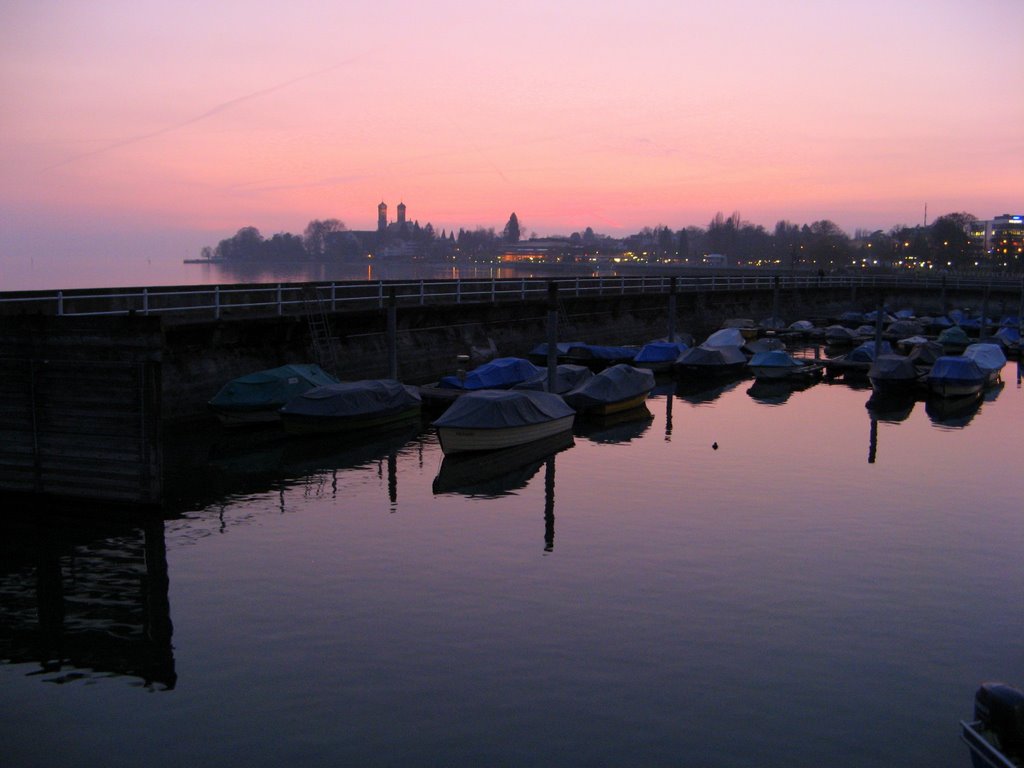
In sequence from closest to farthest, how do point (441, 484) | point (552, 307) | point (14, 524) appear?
point (14, 524)
point (441, 484)
point (552, 307)

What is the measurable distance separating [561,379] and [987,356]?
28143 mm

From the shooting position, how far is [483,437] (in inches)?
1222

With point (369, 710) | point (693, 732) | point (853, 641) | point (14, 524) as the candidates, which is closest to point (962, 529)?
point (853, 641)

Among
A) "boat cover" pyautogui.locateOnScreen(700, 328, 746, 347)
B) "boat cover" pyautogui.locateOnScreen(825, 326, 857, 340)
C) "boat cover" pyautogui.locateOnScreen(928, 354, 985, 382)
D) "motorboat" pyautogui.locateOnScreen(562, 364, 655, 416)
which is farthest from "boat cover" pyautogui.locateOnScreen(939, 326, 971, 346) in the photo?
"motorboat" pyautogui.locateOnScreen(562, 364, 655, 416)

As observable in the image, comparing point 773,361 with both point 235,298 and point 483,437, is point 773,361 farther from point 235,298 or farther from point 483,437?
point 235,298

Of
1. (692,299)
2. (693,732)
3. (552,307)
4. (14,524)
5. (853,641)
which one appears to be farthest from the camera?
(692,299)

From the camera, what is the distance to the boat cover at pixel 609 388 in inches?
1522

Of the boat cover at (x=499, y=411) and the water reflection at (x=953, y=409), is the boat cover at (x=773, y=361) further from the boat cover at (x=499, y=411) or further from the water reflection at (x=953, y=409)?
the boat cover at (x=499, y=411)

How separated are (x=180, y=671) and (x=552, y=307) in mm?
26774

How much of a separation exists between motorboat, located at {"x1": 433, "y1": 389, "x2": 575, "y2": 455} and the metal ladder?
9063mm

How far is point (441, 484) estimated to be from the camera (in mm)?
27672

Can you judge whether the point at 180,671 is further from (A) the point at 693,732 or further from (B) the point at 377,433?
(B) the point at 377,433

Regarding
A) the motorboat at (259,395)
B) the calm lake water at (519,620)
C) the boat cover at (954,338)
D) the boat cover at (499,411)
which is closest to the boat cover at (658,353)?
the boat cover at (499,411)

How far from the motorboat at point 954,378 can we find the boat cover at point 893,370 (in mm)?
1034
